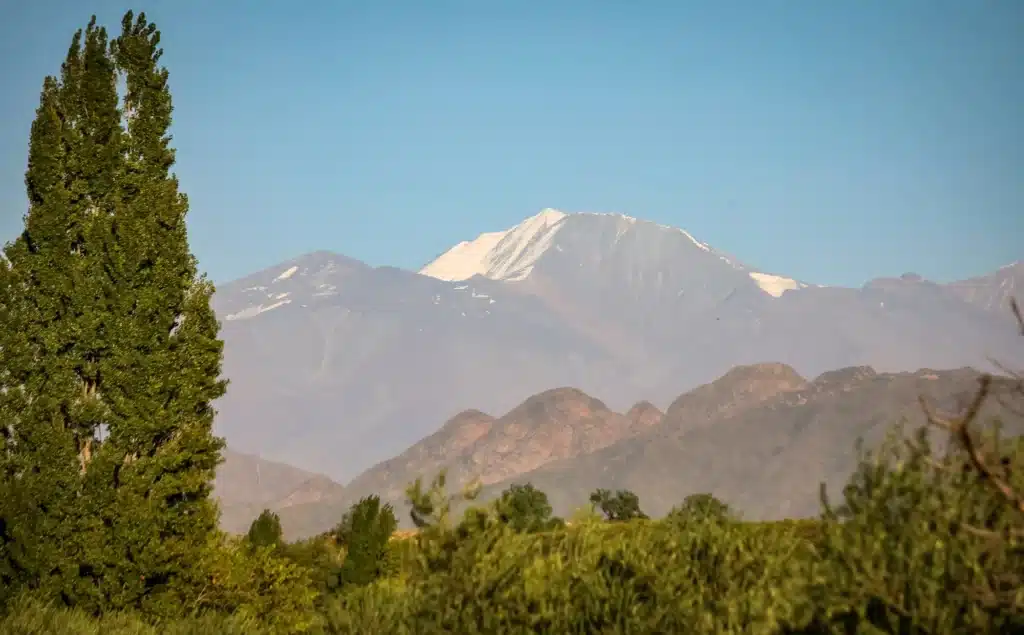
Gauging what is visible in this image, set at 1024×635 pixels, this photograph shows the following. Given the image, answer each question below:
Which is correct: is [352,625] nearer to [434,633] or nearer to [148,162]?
[434,633]

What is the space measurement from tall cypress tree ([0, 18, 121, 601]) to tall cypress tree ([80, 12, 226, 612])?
64 cm

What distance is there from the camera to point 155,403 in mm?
34719

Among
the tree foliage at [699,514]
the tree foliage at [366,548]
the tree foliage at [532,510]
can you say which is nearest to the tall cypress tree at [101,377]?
the tree foliage at [699,514]

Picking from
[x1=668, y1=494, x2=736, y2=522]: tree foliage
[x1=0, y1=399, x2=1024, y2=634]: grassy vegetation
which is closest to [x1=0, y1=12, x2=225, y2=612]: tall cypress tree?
[x1=0, y1=399, x2=1024, y2=634]: grassy vegetation

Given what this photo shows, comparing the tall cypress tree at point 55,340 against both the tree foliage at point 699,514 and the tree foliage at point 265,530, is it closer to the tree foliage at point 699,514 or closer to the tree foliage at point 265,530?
the tree foliage at point 699,514

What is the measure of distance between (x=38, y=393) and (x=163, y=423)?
12.0ft

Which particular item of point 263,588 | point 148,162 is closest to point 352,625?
point 263,588

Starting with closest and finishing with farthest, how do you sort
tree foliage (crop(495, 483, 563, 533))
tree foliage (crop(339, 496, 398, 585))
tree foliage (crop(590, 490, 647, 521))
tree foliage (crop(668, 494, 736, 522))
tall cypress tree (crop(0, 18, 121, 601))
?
1. tree foliage (crop(668, 494, 736, 522))
2. tall cypress tree (crop(0, 18, 121, 601))
3. tree foliage (crop(339, 496, 398, 585))
4. tree foliage (crop(495, 483, 563, 533))
5. tree foliage (crop(590, 490, 647, 521))

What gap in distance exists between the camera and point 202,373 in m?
35.9

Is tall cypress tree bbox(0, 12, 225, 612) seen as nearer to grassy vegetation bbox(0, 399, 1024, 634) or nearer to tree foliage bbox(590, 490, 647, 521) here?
grassy vegetation bbox(0, 399, 1024, 634)

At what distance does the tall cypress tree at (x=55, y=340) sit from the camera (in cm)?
3325

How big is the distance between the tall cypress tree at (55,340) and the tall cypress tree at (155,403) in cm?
64

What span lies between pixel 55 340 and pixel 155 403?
3.34 meters

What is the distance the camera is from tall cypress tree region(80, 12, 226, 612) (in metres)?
33.8
